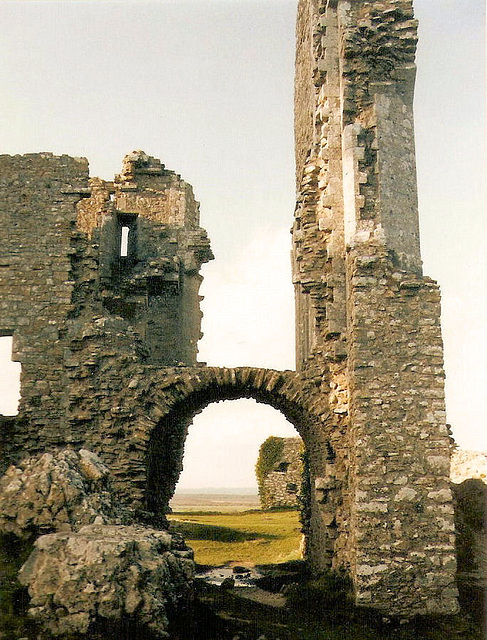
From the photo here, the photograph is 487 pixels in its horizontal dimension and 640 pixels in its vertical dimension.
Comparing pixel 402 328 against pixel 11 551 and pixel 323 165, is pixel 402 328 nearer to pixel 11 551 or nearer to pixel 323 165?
pixel 323 165

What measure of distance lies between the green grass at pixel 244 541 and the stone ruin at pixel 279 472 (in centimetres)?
542

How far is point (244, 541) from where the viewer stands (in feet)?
64.8

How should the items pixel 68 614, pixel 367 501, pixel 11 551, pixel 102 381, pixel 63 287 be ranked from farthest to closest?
1. pixel 63 287
2. pixel 102 381
3. pixel 367 501
4. pixel 11 551
5. pixel 68 614

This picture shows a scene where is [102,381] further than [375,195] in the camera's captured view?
Yes

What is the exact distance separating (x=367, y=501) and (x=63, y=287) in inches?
282

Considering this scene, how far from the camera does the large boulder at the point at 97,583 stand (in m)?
6.64

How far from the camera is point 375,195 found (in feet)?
39.1

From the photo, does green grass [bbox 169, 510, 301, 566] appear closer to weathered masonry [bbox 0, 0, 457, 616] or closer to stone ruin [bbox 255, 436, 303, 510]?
weathered masonry [bbox 0, 0, 457, 616]

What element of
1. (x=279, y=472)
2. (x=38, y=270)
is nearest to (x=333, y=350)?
(x=38, y=270)

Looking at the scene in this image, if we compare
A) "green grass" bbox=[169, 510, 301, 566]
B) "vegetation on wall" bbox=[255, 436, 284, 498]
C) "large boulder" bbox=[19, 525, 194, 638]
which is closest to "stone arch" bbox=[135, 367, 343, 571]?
"green grass" bbox=[169, 510, 301, 566]

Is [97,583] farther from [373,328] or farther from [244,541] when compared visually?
[244,541]

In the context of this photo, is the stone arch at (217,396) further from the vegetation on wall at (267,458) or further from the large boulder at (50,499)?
the vegetation on wall at (267,458)

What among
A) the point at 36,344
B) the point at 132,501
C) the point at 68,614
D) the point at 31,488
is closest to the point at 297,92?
the point at 36,344

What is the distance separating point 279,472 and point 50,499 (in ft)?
71.4
